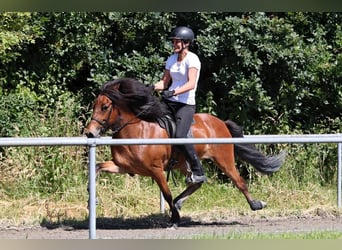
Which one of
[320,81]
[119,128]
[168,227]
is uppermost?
[320,81]

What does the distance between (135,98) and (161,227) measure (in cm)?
148

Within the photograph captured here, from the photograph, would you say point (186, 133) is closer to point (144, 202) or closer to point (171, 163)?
point (171, 163)

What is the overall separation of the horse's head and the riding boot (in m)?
0.95

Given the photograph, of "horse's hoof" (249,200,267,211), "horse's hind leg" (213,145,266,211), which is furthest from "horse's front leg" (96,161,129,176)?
"horse's hoof" (249,200,267,211)

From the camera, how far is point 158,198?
9.93 meters

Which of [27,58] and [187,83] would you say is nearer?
[187,83]

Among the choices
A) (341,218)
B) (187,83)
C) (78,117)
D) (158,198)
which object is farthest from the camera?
(78,117)

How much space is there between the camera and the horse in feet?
27.4

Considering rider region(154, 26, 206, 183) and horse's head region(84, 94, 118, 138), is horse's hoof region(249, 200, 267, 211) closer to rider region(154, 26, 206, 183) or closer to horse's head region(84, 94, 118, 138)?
rider region(154, 26, 206, 183)

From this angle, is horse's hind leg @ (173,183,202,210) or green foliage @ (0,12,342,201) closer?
horse's hind leg @ (173,183,202,210)

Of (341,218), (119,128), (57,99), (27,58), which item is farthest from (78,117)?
(341,218)

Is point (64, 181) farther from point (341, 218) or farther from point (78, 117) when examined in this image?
point (341, 218)

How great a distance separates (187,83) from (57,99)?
460cm

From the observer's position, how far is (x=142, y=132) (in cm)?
851
